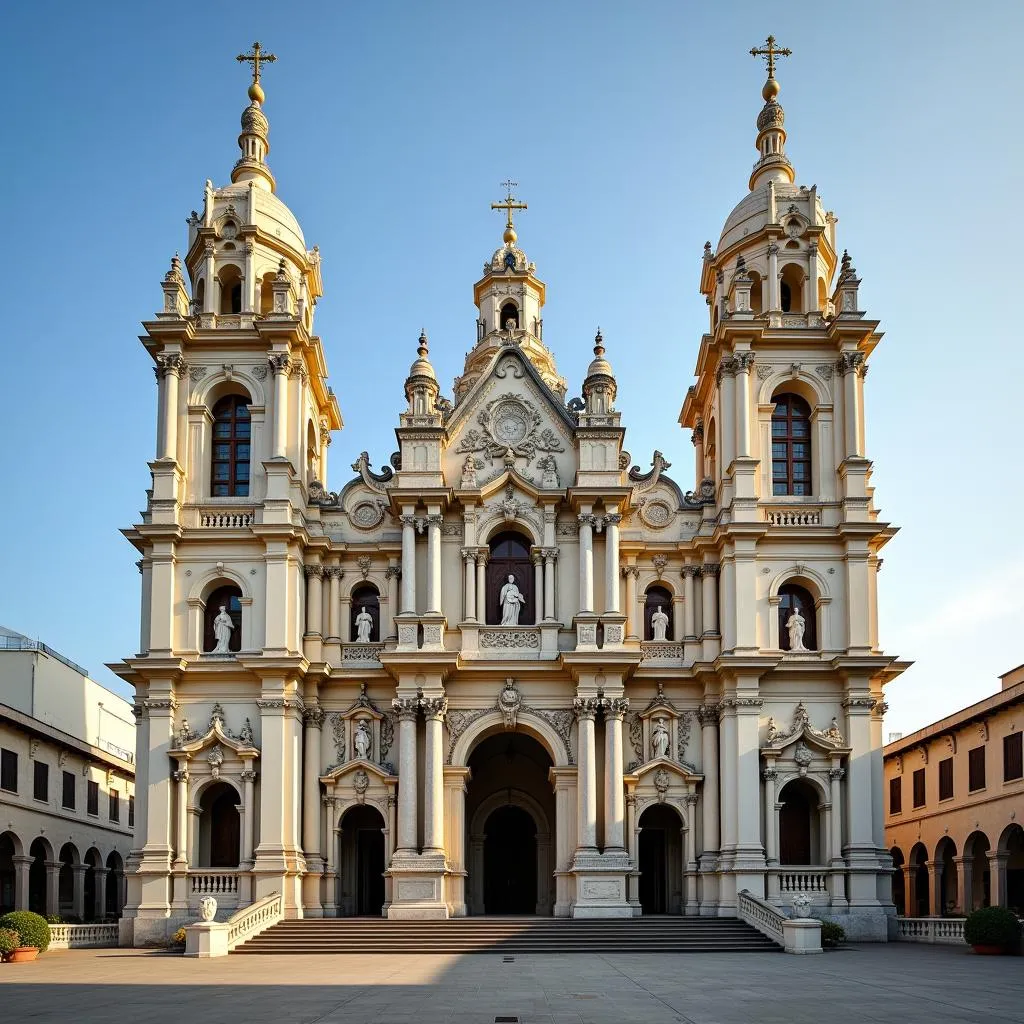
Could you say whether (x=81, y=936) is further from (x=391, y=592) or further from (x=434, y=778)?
(x=391, y=592)

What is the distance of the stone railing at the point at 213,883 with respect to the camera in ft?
142

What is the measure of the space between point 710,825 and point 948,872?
18003mm

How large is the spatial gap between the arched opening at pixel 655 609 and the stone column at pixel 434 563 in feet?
25.0

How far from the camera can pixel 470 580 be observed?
46719 mm

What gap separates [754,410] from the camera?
47.7 m

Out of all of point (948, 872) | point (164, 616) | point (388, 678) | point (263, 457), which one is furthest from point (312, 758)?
point (948, 872)

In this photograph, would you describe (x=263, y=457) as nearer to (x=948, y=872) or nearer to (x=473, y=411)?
(x=473, y=411)

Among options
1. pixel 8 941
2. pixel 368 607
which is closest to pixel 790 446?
pixel 368 607

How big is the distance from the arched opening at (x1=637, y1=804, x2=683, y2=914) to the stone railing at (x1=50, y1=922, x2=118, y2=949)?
1807 cm

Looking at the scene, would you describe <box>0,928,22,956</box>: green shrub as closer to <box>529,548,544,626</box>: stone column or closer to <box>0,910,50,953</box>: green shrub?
<box>0,910,50,953</box>: green shrub

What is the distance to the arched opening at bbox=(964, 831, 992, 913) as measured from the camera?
5025 cm

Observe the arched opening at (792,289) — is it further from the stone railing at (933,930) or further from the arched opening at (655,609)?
the stone railing at (933,930)

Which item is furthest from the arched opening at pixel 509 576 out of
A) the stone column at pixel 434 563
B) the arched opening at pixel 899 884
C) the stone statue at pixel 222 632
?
the arched opening at pixel 899 884

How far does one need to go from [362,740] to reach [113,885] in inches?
1090
